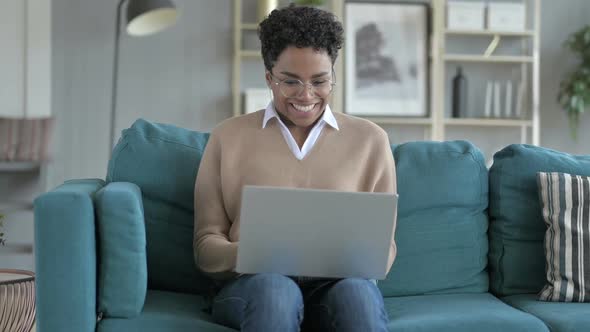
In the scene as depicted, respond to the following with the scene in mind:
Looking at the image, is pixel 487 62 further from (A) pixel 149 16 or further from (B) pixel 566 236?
(B) pixel 566 236

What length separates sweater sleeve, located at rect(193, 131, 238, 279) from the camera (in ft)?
6.15

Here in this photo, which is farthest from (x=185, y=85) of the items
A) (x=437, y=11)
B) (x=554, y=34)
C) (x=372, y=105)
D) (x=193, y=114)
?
(x=554, y=34)

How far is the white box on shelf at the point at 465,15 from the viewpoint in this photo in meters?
4.93

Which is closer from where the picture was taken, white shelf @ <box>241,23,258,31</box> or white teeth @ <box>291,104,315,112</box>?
white teeth @ <box>291,104,315,112</box>

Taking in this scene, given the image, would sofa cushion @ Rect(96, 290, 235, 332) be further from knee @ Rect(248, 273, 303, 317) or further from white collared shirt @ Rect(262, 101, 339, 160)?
white collared shirt @ Rect(262, 101, 339, 160)

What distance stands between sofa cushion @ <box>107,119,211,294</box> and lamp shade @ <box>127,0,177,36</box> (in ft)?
6.74

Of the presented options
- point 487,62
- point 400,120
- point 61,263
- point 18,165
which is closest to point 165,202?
point 61,263

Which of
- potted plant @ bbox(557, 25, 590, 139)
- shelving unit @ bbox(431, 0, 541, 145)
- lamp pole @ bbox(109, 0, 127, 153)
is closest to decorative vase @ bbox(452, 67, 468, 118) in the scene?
shelving unit @ bbox(431, 0, 541, 145)

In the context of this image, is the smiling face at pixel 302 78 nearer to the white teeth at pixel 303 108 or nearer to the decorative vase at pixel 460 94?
the white teeth at pixel 303 108

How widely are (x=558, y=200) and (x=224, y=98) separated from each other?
3.00 meters

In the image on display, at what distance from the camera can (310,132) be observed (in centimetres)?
204

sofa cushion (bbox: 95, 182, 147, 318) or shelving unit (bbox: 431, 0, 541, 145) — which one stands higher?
shelving unit (bbox: 431, 0, 541, 145)

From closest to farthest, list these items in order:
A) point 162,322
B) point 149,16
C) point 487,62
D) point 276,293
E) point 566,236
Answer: point 276,293 < point 162,322 < point 566,236 < point 149,16 < point 487,62

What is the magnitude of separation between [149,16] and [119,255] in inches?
113
